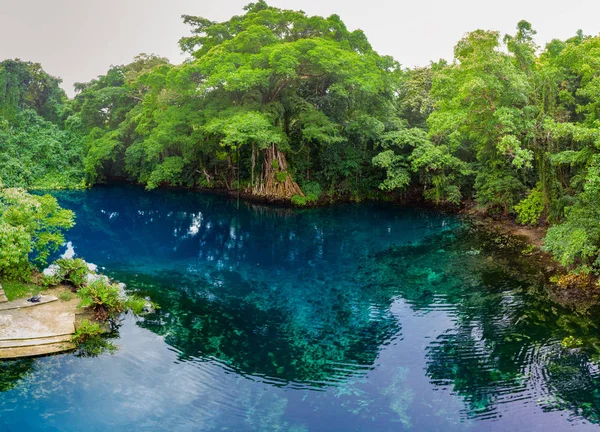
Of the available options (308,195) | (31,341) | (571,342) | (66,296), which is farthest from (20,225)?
(308,195)

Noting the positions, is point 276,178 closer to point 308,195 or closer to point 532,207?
point 308,195

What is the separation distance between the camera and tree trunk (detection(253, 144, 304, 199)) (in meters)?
20.8

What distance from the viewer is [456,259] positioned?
41.3 feet

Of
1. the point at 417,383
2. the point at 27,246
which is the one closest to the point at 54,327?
the point at 27,246

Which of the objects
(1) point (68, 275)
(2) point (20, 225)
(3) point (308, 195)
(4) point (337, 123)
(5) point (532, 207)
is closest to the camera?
(2) point (20, 225)

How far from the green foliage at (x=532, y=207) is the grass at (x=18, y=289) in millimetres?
14244

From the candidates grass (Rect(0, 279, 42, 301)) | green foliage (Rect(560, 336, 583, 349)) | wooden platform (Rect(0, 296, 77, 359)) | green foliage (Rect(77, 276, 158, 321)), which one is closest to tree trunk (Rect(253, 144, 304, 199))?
green foliage (Rect(77, 276, 158, 321))

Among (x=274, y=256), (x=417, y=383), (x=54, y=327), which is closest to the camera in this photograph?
(x=417, y=383)

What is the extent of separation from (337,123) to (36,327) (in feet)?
51.0

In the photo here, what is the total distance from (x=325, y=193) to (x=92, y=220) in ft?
36.0

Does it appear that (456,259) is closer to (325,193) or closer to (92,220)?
(325,193)

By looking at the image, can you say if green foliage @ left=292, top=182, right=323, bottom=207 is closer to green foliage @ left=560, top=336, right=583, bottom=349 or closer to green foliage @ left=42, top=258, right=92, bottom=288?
green foliage @ left=42, top=258, right=92, bottom=288

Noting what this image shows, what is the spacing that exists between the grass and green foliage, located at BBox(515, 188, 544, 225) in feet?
46.7

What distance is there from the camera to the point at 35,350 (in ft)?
23.6
